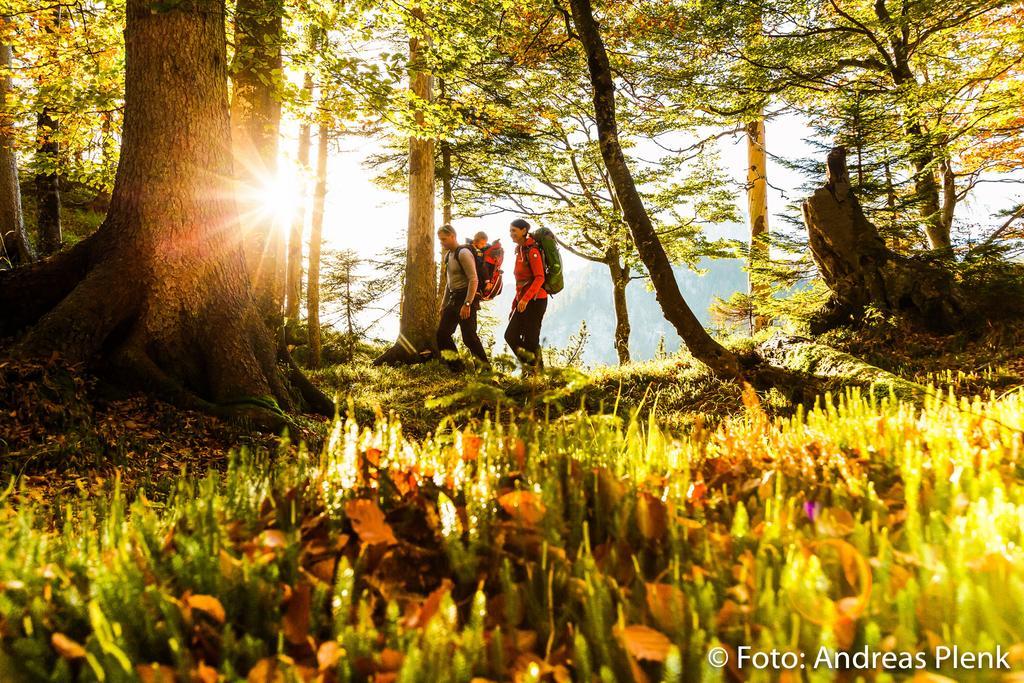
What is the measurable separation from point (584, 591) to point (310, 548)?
76 cm

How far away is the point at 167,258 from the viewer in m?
4.99

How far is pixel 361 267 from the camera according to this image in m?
24.3

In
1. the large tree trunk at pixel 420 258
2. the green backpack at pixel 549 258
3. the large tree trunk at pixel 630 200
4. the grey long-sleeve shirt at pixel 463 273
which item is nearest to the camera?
the large tree trunk at pixel 630 200

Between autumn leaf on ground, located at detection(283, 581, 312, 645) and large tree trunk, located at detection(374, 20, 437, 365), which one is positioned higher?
large tree trunk, located at detection(374, 20, 437, 365)

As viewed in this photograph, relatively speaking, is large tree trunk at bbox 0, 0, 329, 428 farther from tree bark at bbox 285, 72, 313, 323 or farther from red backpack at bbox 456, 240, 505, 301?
tree bark at bbox 285, 72, 313, 323

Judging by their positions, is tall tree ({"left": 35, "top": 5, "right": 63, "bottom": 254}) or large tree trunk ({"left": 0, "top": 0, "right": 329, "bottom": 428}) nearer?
large tree trunk ({"left": 0, "top": 0, "right": 329, "bottom": 428})

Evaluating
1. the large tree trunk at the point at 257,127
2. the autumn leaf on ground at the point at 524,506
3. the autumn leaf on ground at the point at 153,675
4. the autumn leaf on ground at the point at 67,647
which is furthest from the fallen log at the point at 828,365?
the large tree trunk at the point at 257,127

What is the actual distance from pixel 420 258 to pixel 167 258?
744 cm

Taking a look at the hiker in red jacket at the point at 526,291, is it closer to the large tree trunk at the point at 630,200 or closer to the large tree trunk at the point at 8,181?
the large tree trunk at the point at 630,200

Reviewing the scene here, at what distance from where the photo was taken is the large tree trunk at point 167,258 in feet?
15.9

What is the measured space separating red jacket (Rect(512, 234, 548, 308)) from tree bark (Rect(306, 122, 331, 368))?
159 inches

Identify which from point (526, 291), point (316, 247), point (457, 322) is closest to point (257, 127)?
point (457, 322)

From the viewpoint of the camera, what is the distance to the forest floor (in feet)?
3.48

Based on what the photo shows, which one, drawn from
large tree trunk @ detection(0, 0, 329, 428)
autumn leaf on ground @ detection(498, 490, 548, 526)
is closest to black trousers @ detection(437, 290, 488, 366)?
large tree trunk @ detection(0, 0, 329, 428)
